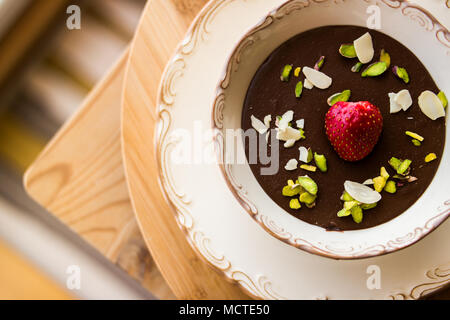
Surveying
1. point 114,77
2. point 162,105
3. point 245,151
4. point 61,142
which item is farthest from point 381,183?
point 61,142

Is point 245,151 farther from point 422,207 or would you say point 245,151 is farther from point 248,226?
point 422,207

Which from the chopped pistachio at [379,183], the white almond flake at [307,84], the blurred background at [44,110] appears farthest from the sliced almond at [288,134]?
the blurred background at [44,110]

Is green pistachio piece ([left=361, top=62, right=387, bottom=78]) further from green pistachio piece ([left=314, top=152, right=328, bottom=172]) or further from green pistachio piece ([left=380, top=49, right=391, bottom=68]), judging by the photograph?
green pistachio piece ([left=314, top=152, right=328, bottom=172])

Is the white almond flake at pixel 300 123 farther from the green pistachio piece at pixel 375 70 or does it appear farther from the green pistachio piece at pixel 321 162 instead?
the green pistachio piece at pixel 375 70

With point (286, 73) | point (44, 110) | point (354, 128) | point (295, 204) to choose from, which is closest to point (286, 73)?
point (286, 73)

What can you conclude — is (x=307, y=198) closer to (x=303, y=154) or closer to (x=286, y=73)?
(x=303, y=154)
